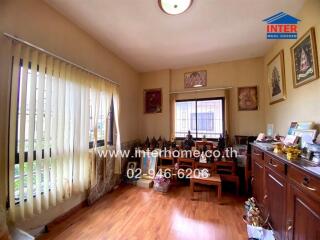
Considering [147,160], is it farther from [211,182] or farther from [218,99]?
[218,99]

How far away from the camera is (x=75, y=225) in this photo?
6.24 feet

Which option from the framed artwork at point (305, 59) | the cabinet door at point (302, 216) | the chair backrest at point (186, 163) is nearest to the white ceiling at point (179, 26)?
the framed artwork at point (305, 59)

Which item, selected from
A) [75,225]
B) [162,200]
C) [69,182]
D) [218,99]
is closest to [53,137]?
[69,182]

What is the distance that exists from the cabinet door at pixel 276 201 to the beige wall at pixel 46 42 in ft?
7.98

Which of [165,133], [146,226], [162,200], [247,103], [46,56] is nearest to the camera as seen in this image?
[46,56]

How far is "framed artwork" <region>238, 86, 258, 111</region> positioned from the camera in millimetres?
3203

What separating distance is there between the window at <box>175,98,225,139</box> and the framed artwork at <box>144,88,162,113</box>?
1.49ft

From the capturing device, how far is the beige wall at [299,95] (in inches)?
62.5

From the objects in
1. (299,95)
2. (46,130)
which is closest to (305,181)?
(299,95)

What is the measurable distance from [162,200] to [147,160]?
101cm

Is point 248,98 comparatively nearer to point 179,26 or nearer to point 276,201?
point 179,26

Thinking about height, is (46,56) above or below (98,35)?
below

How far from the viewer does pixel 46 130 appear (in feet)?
5.65

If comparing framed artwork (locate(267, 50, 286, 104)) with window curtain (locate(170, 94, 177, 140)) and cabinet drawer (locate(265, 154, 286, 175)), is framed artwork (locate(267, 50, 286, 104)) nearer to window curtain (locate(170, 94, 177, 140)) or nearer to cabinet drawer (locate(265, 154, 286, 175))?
cabinet drawer (locate(265, 154, 286, 175))
